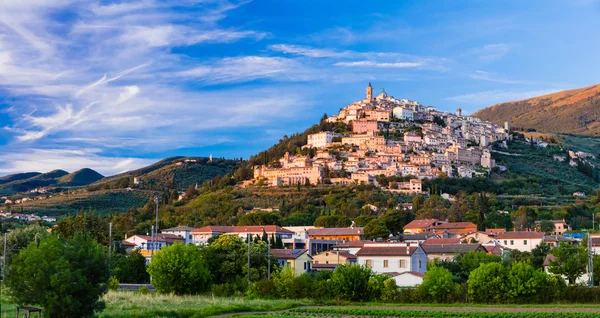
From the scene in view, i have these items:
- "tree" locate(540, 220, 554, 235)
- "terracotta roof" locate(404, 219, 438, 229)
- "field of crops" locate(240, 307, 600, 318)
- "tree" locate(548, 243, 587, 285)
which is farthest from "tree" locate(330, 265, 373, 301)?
"tree" locate(540, 220, 554, 235)

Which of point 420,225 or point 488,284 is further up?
point 420,225

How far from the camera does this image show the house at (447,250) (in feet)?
233

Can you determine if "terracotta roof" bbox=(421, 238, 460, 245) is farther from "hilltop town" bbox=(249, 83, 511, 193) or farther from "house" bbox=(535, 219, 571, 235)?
"hilltop town" bbox=(249, 83, 511, 193)

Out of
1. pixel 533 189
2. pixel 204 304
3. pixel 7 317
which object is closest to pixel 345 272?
pixel 204 304

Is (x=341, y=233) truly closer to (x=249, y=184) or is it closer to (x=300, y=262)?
(x=300, y=262)

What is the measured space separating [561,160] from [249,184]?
7021cm

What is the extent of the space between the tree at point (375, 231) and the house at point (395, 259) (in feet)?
75.7

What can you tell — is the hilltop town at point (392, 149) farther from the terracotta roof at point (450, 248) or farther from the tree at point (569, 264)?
the tree at point (569, 264)

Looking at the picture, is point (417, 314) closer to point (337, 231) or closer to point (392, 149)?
point (337, 231)

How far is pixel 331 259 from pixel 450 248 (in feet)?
40.4

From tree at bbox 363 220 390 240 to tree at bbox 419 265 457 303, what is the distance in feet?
149

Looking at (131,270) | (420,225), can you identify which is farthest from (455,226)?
(131,270)

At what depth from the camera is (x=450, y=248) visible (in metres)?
72.9

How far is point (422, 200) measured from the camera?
11888 centimetres
